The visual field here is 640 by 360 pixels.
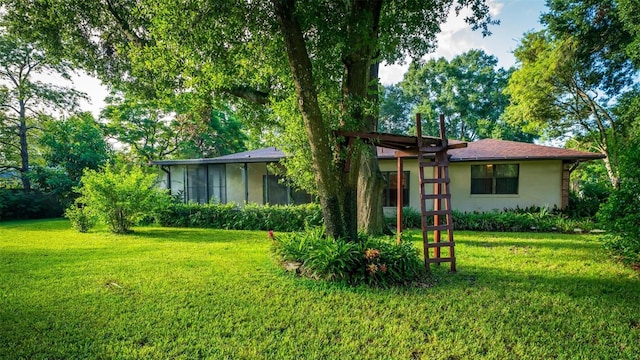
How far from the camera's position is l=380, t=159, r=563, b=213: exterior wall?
38.2ft

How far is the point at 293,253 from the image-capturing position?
531 centimetres

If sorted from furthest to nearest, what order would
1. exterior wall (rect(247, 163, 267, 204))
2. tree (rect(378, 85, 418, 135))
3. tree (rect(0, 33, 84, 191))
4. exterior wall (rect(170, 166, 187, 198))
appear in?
tree (rect(378, 85, 418, 135)) → tree (rect(0, 33, 84, 191)) → exterior wall (rect(170, 166, 187, 198)) → exterior wall (rect(247, 163, 267, 204))

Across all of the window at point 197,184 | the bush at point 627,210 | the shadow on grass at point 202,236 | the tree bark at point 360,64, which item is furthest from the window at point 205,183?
the bush at point 627,210

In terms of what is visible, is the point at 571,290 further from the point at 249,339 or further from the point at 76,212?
the point at 76,212

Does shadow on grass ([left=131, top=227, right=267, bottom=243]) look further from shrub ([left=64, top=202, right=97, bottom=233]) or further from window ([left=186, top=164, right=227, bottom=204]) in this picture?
window ([left=186, top=164, right=227, bottom=204])

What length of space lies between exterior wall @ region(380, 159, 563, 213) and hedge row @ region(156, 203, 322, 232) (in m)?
3.96

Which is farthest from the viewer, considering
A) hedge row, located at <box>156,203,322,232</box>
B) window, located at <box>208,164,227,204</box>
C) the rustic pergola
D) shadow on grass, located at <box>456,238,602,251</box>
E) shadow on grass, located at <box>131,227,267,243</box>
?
window, located at <box>208,164,227,204</box>

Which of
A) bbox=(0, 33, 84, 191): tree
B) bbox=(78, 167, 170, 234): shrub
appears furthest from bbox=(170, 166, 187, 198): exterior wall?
bbox=(0, 33, 84, 191): tree

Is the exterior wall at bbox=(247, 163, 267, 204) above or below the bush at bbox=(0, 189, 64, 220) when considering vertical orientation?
A: above

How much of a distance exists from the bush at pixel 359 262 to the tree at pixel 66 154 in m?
17.4

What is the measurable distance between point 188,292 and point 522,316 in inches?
168

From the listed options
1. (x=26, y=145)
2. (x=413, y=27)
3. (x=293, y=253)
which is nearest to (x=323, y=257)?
(x=293, y=253)

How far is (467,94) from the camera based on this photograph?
25828 mm

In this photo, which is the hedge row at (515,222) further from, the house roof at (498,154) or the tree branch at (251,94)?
the tree branch at (251,94)
